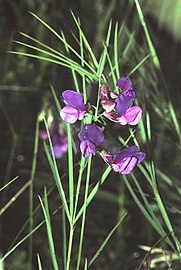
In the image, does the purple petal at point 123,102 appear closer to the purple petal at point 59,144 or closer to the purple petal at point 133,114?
the purple petal at point 133,114

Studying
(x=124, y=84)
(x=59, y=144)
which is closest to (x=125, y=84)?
(x=124, y=84)

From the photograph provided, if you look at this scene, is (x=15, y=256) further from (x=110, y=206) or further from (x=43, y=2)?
(x=43, y=2)

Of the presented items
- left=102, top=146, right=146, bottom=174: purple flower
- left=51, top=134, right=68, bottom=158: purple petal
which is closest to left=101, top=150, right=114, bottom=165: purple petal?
left=102, top=146, right=146, bottom=174: purple flower

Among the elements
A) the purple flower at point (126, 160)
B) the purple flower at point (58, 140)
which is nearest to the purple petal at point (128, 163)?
the purple flower at point (126, 160)

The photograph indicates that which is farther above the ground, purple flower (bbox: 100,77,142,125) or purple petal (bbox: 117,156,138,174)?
purple flower (bbox: 100,77,142,125)

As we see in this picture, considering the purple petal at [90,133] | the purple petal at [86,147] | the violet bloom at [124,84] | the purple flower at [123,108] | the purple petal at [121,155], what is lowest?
the purple petal at [121,155]

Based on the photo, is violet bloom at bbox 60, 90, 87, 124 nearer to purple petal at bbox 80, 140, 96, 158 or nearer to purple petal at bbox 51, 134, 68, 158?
purple petal at bbox 80, 140, 96, 158

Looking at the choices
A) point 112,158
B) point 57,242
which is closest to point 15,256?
point 57,242

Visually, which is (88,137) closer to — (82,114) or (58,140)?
(82,114)
